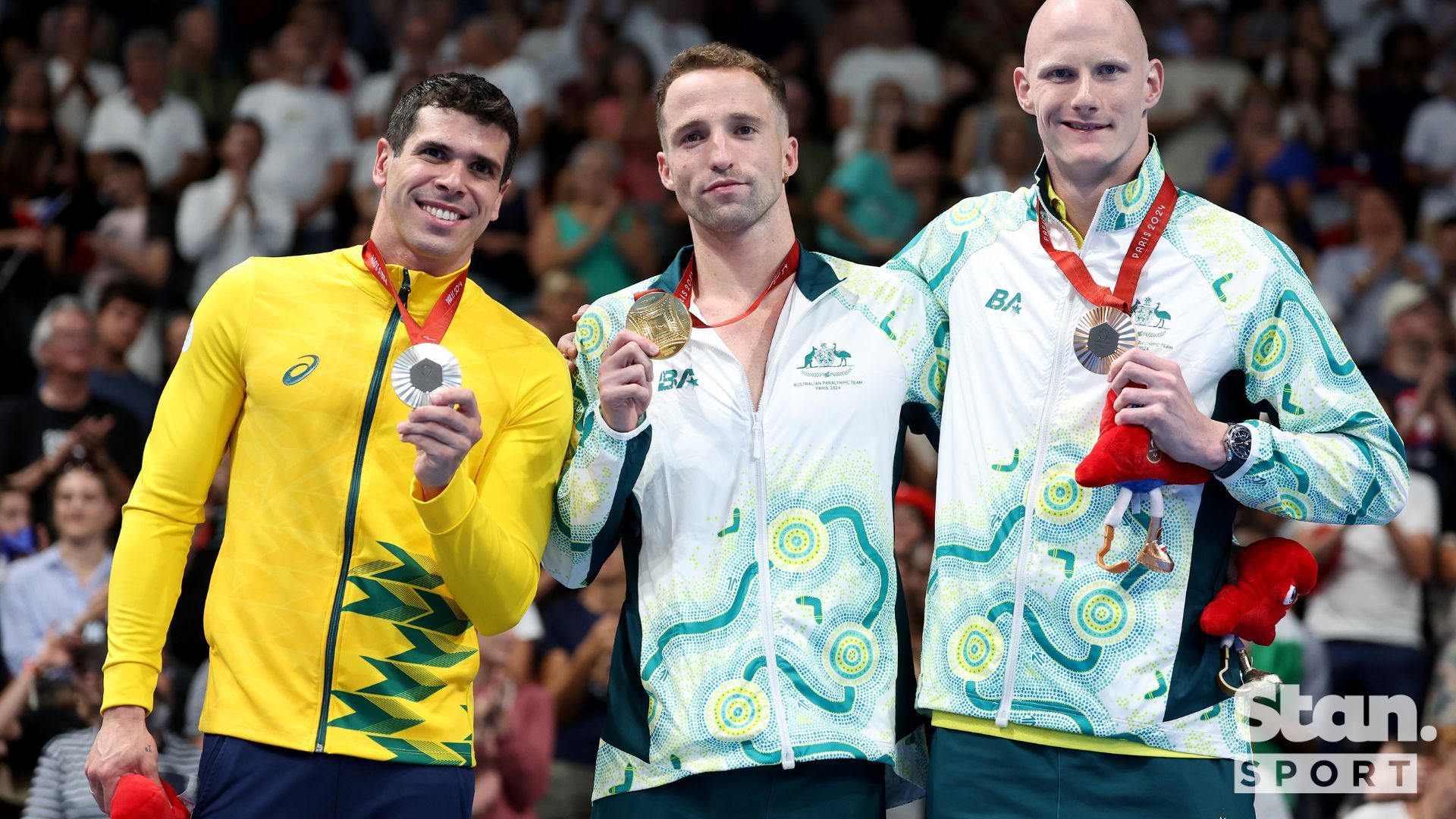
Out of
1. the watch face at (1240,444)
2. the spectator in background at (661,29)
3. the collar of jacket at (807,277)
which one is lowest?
the watch face at (1240,444)

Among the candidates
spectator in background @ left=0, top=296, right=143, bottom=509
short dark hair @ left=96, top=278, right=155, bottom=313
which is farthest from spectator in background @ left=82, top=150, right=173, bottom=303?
spectator in background @ left=0, top=296, right=143, bottom=509

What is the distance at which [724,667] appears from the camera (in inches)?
146

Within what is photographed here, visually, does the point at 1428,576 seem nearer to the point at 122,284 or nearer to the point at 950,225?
the point at 950,225

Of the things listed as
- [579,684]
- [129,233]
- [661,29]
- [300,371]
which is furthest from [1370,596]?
[129,233]

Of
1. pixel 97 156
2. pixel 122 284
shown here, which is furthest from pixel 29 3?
pixel 122 284

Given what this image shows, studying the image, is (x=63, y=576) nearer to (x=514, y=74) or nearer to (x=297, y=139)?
(x=297, y=139)

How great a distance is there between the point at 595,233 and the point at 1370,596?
4991mm

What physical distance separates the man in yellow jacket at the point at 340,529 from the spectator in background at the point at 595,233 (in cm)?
612

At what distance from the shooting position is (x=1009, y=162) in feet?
33.9

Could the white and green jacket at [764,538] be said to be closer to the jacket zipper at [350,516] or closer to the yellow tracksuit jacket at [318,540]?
the yellow tracksuit jacket at [318,540]

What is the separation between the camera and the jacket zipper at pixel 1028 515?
11.7 feet

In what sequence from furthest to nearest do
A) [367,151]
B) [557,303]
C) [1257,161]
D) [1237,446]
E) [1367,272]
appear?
1. [1257,161]
2. [367,151]
3. [1367,272]
4. [557,303]
5. [1237,446]

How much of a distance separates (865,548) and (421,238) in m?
1.31

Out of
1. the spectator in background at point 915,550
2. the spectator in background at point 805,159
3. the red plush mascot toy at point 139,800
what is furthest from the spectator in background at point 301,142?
the red plush mascot toy at point 139,800
